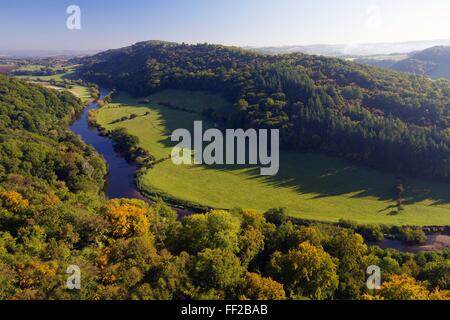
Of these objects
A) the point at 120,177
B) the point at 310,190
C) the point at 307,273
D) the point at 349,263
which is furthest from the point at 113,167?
the point at 307,273

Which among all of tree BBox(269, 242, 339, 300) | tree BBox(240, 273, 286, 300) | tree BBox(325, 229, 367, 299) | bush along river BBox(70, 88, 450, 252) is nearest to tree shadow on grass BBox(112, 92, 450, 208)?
bush along river BBox(70, 88, 450, 252)

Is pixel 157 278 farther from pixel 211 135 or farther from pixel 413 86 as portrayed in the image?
pixel 413 86

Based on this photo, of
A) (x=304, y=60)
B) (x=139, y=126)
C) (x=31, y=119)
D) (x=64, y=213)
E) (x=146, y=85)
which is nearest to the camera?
(x=64, y=213)

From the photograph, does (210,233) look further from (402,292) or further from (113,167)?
(113,167)

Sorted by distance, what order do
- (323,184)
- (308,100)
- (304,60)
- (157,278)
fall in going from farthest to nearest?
(304,60) → (308,100) → (323,184) → (157,278)

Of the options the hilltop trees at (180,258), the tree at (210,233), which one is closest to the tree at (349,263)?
the hilltop trees at (180,258)
